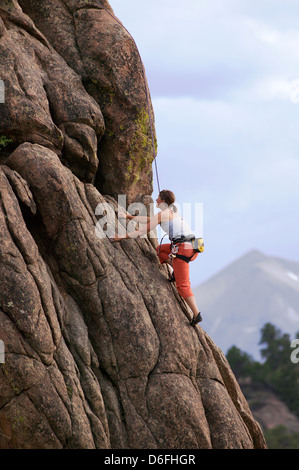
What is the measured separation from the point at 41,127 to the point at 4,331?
24.6 ft

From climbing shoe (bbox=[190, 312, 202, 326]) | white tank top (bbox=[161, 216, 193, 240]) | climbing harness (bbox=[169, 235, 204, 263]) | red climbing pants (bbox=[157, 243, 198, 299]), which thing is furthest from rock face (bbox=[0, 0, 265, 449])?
white tank top (bbox=[161, 216, 193, 240])

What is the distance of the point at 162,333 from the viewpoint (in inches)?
841

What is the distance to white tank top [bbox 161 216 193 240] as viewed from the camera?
22.5m

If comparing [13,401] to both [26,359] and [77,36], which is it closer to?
[26,359]

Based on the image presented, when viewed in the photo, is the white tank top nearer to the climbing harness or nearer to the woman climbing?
the woman climbing

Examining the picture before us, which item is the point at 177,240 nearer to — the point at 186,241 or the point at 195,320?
the point at 186,241

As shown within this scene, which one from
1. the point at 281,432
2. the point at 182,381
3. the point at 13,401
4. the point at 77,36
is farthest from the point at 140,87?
the point at 281,432

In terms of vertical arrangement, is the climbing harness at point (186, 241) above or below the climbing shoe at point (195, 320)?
above

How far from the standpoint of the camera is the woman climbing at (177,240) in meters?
22.4

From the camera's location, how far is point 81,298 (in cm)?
2092

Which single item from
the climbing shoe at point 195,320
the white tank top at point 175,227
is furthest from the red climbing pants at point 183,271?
the climbing shoe at point 195,320

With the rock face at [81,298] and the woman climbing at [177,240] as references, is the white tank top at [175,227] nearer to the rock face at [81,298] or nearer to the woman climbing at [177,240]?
the woman climbing at [177,240]

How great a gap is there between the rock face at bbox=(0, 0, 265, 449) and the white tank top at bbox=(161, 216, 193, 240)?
3.63 feet

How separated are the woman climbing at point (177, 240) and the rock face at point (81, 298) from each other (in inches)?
18.6
